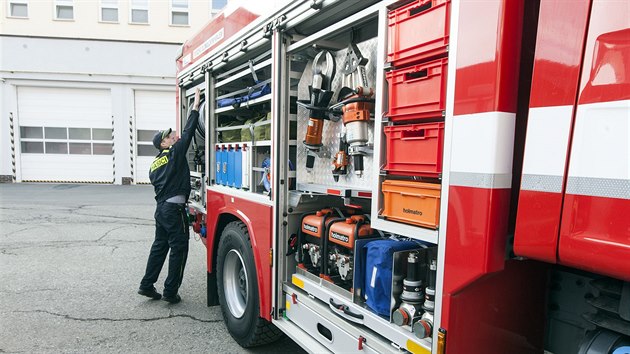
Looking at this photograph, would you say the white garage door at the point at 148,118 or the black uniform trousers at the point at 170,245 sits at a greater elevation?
the white garage door at the point at 148,118

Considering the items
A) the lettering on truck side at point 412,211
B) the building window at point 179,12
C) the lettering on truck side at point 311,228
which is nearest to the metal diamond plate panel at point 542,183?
the lettering on truck side at point 412,211

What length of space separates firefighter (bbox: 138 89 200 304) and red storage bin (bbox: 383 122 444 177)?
3.05 m

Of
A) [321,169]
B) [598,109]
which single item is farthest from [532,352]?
[321,169]

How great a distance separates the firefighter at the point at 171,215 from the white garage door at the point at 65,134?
1359 centimetres

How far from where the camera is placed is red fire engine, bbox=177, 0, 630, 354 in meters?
1.30

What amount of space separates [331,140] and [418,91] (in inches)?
44.2

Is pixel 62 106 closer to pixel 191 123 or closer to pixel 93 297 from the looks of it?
pixel 93 297

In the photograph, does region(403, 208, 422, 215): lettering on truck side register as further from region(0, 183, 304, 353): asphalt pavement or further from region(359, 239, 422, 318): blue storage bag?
region(0, 183, 304, 353): asphalt pavement

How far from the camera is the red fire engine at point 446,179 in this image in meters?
1.30

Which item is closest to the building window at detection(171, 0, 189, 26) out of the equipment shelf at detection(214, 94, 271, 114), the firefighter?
the firefighter

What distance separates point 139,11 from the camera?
54.4ft

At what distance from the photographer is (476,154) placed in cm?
155

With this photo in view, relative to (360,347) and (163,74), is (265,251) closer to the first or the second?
(360,347)

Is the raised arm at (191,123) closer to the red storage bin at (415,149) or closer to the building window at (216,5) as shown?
the red storage bin at (415,149)
